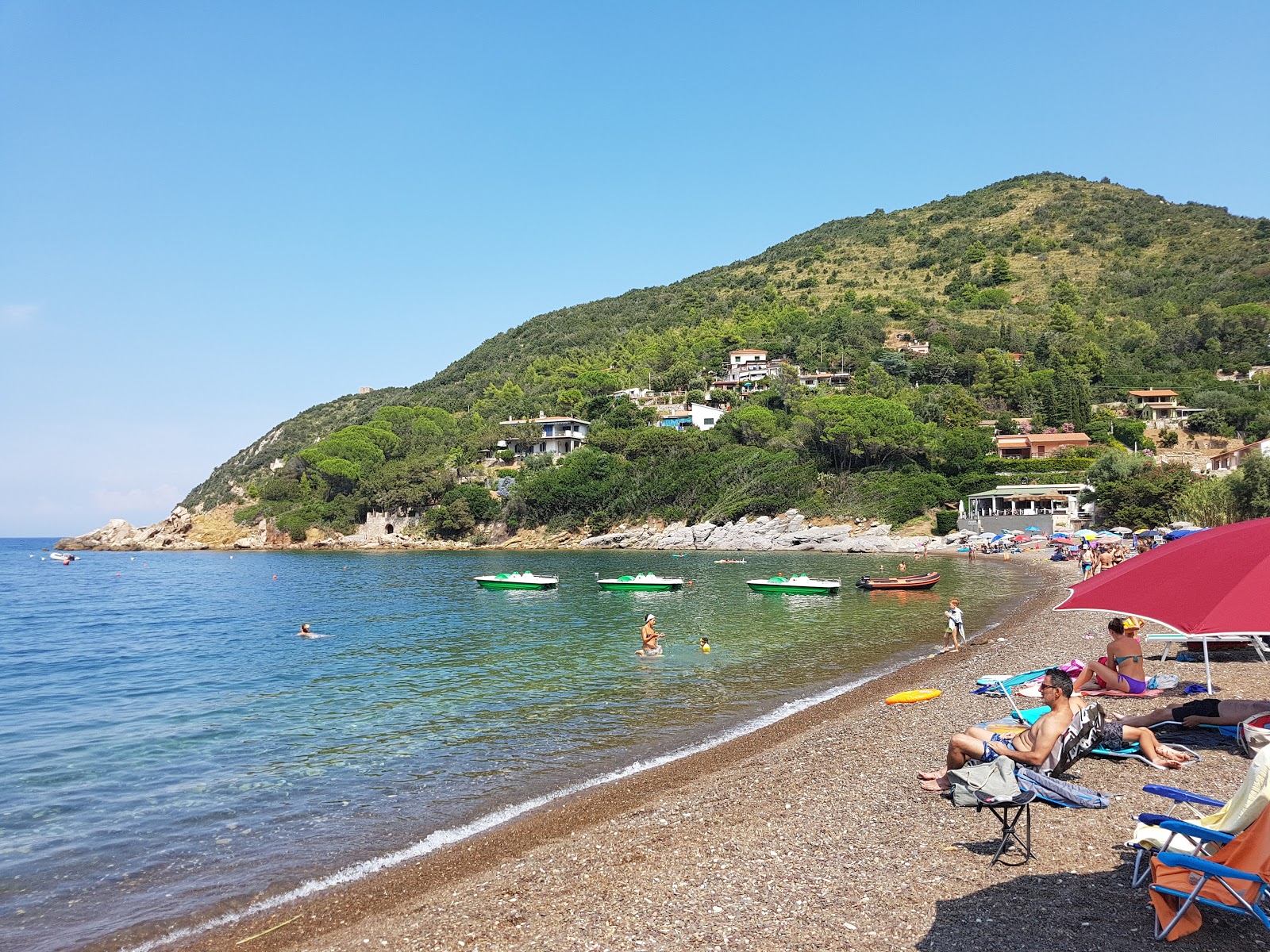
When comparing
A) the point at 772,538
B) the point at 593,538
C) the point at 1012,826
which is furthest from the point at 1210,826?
the point at 593,538

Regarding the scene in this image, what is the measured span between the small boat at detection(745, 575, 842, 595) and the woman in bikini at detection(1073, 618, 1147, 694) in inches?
906

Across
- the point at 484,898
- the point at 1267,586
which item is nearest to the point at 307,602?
the point at 484,898

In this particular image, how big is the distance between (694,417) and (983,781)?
90091mm

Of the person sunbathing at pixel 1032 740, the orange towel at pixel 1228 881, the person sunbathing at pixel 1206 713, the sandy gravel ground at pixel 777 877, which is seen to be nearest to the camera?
the orange towel at pixel 1228 881

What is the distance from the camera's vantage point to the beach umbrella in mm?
6562

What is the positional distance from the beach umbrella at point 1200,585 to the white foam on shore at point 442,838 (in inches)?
249

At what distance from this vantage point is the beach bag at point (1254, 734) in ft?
26.6

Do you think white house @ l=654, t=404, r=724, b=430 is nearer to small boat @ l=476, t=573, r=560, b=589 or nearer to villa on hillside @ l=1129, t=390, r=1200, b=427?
villa on hillside @ l=1129, t=390, r=1200, b=427

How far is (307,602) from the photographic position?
134 ft

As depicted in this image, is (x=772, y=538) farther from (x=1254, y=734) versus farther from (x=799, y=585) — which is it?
(x=1254, y=734)

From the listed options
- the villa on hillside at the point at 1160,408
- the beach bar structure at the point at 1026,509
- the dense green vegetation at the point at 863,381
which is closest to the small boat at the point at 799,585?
the dense green vegetation at the point at 863,381

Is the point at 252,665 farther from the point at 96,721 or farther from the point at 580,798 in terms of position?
the point at 580,798

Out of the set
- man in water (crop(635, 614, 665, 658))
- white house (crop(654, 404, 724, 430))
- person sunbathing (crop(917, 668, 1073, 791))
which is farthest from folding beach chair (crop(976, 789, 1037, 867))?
white house (crop(654, 404, 724, 430))

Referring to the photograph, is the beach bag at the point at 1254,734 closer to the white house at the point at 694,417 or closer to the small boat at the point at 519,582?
the small boat at the point at 519,582
